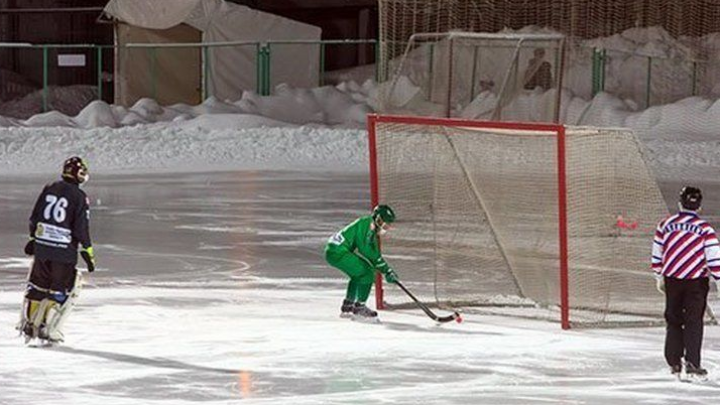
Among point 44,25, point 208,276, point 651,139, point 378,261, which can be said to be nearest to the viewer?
point 378,261

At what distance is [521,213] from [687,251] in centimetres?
328

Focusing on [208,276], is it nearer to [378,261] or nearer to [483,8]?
[378,261]

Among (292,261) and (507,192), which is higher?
(507,192)

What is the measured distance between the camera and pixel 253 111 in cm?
3284

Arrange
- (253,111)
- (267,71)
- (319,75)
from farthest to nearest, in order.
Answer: (319,75) < (267,71) < (253,111)

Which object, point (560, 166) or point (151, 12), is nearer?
point (560, 166)

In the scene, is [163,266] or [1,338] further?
[163,266]

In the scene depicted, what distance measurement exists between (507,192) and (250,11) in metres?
24.0

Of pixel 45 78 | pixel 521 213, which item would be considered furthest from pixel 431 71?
pixel 45 78

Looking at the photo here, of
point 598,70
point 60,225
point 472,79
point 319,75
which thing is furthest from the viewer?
point 319,75

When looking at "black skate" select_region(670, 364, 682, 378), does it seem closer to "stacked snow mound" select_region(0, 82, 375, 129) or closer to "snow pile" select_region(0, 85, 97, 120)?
"stacked snow mound" select_region(0, 82, 375, 129)

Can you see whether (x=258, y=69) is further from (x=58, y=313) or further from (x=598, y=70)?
(x=58, y=313)

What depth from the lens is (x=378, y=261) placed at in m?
11.1

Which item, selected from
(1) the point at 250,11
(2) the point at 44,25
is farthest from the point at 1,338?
(2) the point at 44,25
